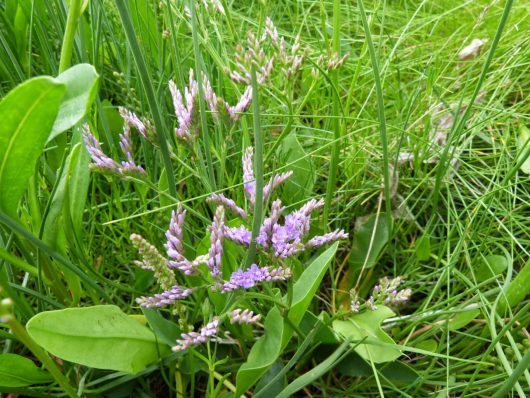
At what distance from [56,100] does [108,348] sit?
290 millimetres

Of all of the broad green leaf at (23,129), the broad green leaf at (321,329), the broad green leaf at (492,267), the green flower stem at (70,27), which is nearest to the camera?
the broad green leaf at (23,129)

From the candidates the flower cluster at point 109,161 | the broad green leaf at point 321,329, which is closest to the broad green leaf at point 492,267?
the broad green leaf at point 321,329

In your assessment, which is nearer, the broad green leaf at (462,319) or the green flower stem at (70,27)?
the green flower stem at (70,27)

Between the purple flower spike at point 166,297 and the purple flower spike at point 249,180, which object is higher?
the purple flower spike at point 249,180

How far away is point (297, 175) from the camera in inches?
37.7

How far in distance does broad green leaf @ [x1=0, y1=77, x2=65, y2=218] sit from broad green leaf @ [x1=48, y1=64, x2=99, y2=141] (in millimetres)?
16

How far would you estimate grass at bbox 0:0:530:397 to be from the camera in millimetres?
746

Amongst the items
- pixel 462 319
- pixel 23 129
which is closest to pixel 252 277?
A: pixel 23 129

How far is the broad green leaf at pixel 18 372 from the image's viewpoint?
0.70 metres

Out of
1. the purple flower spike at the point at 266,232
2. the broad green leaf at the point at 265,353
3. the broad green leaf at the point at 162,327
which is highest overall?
the purple flower spike at the point at 266,232

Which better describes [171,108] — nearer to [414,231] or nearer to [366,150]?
[366,150]

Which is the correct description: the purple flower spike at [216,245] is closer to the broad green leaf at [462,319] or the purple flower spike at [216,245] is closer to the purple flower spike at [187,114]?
the purple flower spike at [187,114]

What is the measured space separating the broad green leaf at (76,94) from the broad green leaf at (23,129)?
16 mm

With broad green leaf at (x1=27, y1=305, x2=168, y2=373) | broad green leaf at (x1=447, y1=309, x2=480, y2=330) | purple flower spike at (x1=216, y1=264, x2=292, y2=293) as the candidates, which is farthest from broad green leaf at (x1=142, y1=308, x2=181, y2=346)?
broad green leaf at (x1=447, y1=309, x2=480, y2=330)
